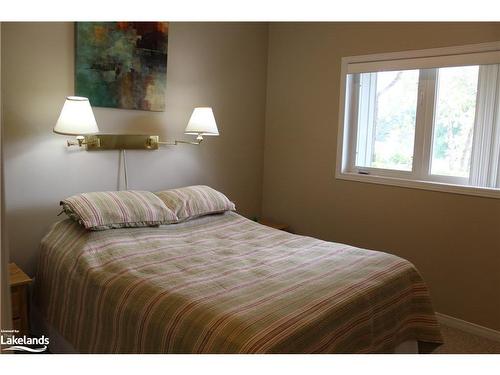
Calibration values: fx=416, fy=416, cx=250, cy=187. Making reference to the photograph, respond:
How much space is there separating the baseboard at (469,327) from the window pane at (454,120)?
102cm

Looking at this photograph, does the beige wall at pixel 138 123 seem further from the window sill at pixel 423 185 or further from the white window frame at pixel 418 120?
the window sill at pixel 423 185

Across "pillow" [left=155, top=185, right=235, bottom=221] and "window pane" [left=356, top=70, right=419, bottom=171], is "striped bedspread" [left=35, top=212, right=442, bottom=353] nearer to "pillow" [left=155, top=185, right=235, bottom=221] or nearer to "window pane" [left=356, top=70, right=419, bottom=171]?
"pillow" [left=155, top=185, right=235, bottom=221]

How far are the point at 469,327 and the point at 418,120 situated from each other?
4.91ft

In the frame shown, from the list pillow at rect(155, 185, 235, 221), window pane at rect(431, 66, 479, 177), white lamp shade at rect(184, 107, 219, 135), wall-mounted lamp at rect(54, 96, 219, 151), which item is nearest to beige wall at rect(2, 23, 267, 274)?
wall-mounted lamp at rect(54, 96, 219, 151)

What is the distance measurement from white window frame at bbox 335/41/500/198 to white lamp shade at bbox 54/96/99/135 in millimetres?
1948

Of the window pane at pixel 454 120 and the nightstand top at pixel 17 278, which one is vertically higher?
the window pane at pixel 454 120

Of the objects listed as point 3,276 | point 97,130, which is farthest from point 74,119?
point 3,276

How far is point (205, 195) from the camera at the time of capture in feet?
9.67

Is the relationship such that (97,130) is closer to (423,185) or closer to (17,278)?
(17,278)

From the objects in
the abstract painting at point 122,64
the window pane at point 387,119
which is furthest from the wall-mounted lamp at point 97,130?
the window pane at point 387,119

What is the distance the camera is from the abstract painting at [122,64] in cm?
266

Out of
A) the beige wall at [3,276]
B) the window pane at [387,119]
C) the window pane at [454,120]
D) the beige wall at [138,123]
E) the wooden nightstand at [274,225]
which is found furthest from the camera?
the wooden nightstand at [274,225]

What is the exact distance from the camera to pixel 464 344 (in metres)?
2.66

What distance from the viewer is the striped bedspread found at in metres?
1.47
